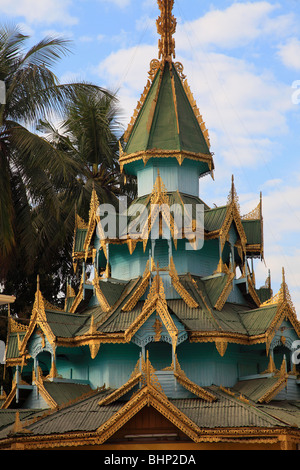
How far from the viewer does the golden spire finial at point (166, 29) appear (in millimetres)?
36719

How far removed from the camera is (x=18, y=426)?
90.1 ft

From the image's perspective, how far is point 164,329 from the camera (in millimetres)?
29203

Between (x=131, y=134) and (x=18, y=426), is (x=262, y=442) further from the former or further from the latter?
(x=131, y=134)

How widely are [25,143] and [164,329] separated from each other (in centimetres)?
931

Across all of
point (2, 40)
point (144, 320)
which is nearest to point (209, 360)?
point (144, 320)

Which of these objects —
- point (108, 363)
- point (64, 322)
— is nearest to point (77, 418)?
point (108, 363)

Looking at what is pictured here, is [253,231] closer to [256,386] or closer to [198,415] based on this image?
[256,386]

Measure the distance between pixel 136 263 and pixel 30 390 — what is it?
5462mm

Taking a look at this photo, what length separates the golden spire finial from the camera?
3672 cm

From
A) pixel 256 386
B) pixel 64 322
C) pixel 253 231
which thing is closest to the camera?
pixel 256 386

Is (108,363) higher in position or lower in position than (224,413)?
higher

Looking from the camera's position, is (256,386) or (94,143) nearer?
(256,386)

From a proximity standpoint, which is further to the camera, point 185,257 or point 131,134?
point 131,134

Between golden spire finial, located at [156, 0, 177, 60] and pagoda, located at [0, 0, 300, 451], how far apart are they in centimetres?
5
